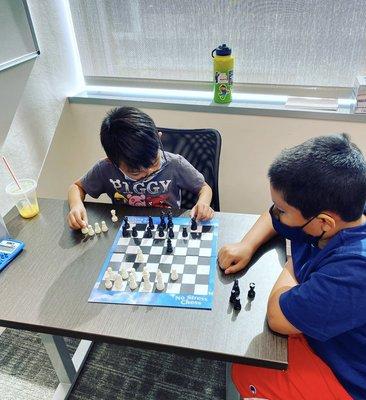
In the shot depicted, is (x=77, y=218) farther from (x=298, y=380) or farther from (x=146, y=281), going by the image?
(x=298, y=380)

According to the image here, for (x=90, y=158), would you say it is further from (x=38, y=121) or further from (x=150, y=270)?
(x=150, y=270)

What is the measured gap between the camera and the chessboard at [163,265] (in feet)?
2.86

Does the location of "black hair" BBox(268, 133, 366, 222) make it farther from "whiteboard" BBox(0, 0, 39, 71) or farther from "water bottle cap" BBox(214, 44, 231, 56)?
"whiteboard" BBox(0, 0, 39, 71)

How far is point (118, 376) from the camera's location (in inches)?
56.6

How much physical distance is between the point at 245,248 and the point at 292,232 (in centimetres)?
14

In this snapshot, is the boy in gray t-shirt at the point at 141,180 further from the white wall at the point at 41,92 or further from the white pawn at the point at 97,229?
the white wall at the point at 41,92

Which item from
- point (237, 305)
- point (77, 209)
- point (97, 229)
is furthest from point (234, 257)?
point (77, 209)

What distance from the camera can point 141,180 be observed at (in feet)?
4.29

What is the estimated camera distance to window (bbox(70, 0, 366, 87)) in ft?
5.09

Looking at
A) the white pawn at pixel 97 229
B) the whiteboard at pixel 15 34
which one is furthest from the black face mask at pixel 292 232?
the whiteboard at pixel 15 34

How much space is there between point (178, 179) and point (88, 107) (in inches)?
36.0

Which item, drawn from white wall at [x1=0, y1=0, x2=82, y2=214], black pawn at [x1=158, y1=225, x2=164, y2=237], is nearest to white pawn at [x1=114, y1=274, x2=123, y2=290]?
black pawn at [x1=158, y1=225, x2=164, y2=237]

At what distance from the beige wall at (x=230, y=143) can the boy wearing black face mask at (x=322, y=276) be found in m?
0.94

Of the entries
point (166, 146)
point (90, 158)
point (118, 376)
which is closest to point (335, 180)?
point (166, 146)
